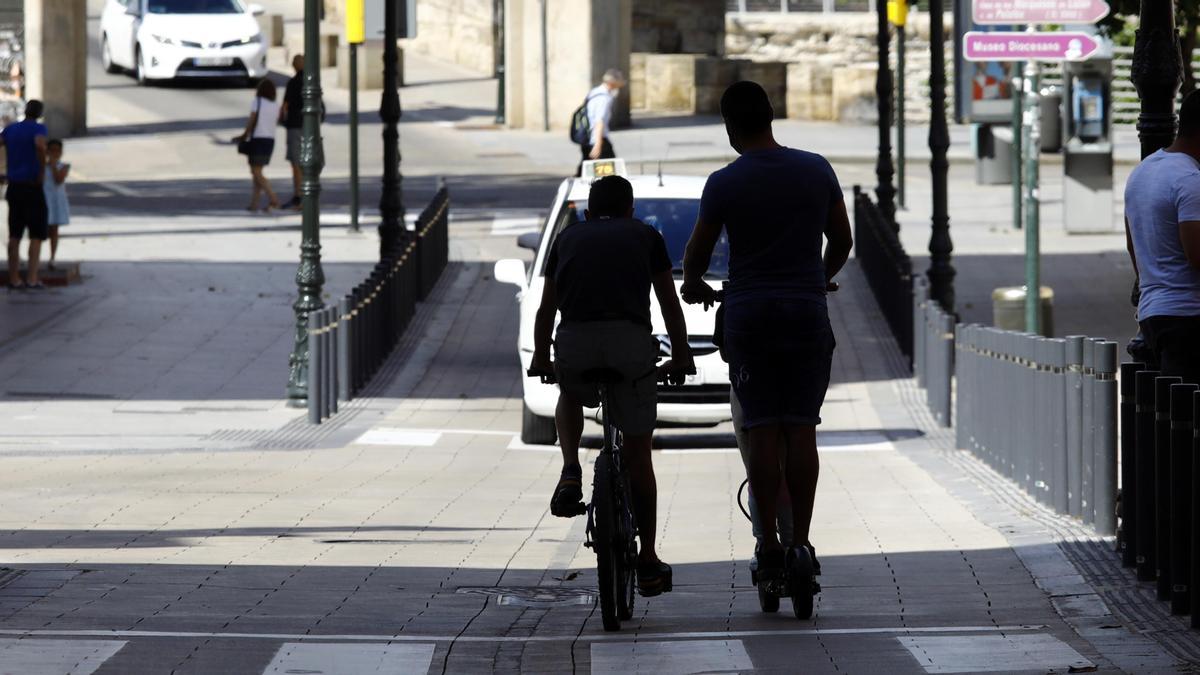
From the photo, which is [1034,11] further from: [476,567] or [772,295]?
[772,295]

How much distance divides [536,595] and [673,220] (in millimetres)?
7217

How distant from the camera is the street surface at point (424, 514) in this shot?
8.20m

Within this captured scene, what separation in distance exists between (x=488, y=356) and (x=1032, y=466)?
30.6 feet

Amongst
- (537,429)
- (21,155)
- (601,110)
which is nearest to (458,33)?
(601,110)

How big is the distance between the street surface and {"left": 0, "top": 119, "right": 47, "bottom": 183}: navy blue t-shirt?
1194 mm

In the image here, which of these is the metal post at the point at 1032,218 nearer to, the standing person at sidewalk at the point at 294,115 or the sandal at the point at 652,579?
the sandal at the point at 652,579

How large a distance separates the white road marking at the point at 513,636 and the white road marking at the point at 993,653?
19cm

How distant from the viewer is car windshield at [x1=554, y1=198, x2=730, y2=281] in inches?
650

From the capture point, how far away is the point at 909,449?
16.2 m

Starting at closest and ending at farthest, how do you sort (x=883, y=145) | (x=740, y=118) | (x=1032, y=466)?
(x=740, y=118), (x=1032, y=466), (x=883, y=145)

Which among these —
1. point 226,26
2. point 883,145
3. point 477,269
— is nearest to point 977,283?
point 883,145

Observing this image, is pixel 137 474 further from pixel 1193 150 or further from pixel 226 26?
pixel 226 26

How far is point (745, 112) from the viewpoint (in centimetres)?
862

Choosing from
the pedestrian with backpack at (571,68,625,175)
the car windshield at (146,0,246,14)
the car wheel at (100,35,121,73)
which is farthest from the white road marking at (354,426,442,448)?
the car wheel at (100,35,121,73)
